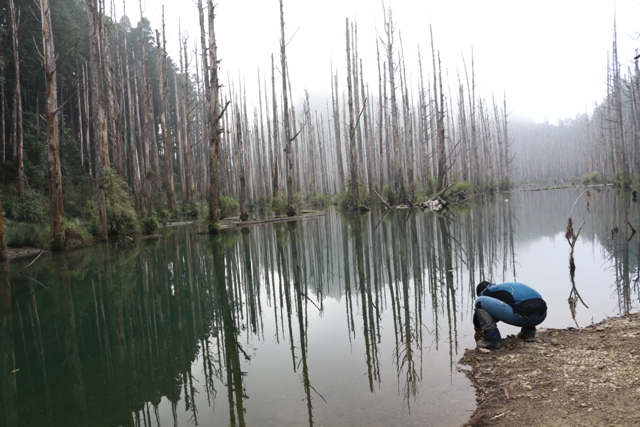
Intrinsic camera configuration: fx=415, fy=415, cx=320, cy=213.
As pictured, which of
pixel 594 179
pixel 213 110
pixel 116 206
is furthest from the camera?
pixel 594 179

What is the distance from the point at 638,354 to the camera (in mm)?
2891

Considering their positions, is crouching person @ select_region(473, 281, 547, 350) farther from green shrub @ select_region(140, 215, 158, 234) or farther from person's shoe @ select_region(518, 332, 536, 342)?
green shrub @ select_region(140, 215, 158, 234)

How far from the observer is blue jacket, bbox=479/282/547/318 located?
348 cm

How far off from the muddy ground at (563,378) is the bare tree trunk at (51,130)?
11060 mm

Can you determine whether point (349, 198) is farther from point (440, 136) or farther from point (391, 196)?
point (440, 136)

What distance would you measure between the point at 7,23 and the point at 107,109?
20.4 ft

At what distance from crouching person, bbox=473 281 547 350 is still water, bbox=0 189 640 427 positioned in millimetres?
252

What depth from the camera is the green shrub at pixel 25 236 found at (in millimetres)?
11397

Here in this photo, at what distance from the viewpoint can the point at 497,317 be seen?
356 centimetres

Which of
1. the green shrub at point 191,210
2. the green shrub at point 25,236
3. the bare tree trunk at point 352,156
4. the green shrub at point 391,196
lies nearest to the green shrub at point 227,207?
the green shrub at point 191,210

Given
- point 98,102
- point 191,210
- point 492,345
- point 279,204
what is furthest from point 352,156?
point 492,345

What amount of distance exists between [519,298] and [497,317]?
25cm

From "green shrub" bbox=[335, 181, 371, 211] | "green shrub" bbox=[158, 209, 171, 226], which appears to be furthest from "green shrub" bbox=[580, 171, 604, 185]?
"green shrub" bbox=[158, 209, 171, 226]

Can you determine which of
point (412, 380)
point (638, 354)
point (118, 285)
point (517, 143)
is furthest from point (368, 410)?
point (517, 143)
